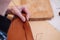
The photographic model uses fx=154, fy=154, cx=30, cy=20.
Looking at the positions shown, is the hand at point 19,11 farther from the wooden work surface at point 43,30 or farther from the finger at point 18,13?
the wooden work surface at point 43,30

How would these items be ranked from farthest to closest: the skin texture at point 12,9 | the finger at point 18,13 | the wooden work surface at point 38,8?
the wooden work surface at point 38,8
the finger at point 18,13
the skin texture at point 12,9

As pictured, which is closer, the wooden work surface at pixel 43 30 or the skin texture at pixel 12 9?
the skin texture at pixel 12 9

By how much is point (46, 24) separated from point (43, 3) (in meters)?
0.15

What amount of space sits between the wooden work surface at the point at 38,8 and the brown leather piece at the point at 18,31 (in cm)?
14

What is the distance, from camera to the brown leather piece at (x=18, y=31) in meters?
0.74

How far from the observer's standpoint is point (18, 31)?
775 mm

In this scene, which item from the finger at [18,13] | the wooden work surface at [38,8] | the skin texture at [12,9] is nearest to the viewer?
the skin texture at [12,9]

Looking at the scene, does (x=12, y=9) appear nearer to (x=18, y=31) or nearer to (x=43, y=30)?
(x=18, y=31)

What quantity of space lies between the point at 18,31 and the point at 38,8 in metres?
0.31

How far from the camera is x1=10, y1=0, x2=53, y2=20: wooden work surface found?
969 mm

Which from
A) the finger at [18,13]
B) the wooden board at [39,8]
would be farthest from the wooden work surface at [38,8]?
the finger at [18,13]

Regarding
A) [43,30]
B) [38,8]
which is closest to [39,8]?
[38,8]

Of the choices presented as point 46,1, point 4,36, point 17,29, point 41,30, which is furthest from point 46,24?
point 4,36

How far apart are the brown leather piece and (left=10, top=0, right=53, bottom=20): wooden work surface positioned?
14 cm
